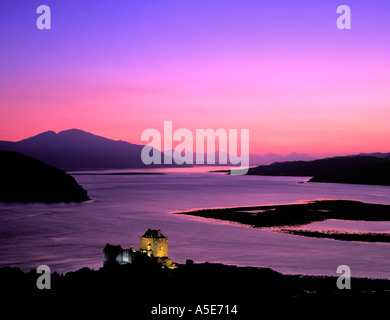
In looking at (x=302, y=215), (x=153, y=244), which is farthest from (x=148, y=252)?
(x=302, y=215)

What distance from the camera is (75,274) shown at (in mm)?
29031

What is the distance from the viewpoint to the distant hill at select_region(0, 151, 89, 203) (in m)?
99.1

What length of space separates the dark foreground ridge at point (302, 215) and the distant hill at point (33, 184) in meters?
35.5

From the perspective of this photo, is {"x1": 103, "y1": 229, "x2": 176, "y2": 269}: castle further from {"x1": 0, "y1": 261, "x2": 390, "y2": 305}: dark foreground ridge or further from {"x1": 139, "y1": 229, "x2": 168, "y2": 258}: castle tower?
{"x1": 0, "y1": 261, "x2": 390, "y2": 305}: dark foreground ridge

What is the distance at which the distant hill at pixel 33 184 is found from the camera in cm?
9906

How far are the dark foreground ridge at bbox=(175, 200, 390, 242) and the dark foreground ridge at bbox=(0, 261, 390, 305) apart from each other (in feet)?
82.3

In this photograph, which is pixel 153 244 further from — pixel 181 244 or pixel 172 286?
pixel 181 244

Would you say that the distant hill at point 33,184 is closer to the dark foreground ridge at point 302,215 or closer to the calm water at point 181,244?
the calm water at point 181,244

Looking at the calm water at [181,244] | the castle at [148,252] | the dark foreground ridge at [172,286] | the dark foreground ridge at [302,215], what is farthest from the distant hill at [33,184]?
the castle at [148,252]

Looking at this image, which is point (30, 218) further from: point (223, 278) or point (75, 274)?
point (223, 278)

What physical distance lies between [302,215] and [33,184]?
6463 centimetres

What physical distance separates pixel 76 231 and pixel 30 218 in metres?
18.3
